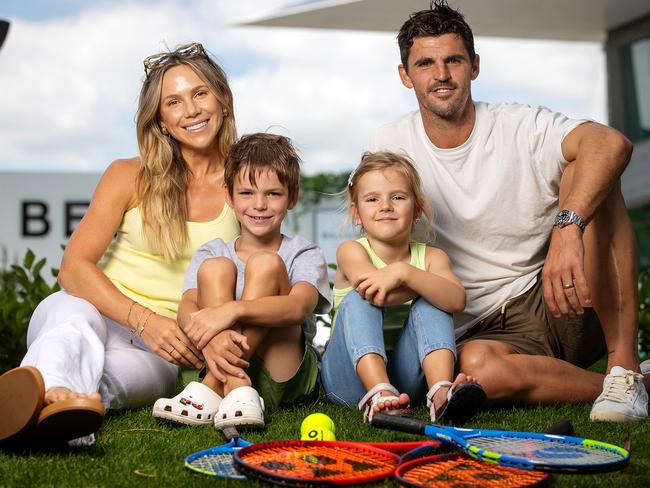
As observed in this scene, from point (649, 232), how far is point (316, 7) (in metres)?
5.15

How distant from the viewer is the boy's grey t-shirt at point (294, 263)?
3.07m

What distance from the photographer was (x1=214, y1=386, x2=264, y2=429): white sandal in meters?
2.57

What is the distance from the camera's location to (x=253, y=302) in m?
2.79

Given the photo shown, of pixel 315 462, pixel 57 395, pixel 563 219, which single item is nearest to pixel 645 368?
pixel 563 219

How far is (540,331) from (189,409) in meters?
1.33

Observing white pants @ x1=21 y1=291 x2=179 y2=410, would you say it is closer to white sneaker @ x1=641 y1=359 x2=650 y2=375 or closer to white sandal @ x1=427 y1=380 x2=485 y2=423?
white sandal @ x1=427 y1=380 x2=485 y2=423

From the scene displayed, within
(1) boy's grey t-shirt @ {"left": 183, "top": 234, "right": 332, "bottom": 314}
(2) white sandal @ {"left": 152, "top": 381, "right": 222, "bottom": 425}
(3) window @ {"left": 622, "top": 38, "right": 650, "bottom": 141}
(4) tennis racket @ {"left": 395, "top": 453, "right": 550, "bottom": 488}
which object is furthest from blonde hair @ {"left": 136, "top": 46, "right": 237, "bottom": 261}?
(3) window @ {"left": 622, "top": 38, "right": 650, "bottom": 141}

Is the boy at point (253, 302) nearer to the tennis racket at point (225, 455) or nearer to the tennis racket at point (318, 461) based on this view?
the tennis racket at point (225, 455)

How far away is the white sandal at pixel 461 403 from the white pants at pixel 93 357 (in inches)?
40.7

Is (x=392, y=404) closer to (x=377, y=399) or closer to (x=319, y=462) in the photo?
(x=377, y=399)

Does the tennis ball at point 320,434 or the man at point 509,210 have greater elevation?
the man at point 509,210

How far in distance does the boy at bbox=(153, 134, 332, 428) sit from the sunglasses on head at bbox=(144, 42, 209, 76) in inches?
18.0

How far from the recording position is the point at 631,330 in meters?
3.16

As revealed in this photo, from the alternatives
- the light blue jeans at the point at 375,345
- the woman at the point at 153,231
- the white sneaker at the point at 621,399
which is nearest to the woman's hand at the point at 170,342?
the woman at the point at 153,231
